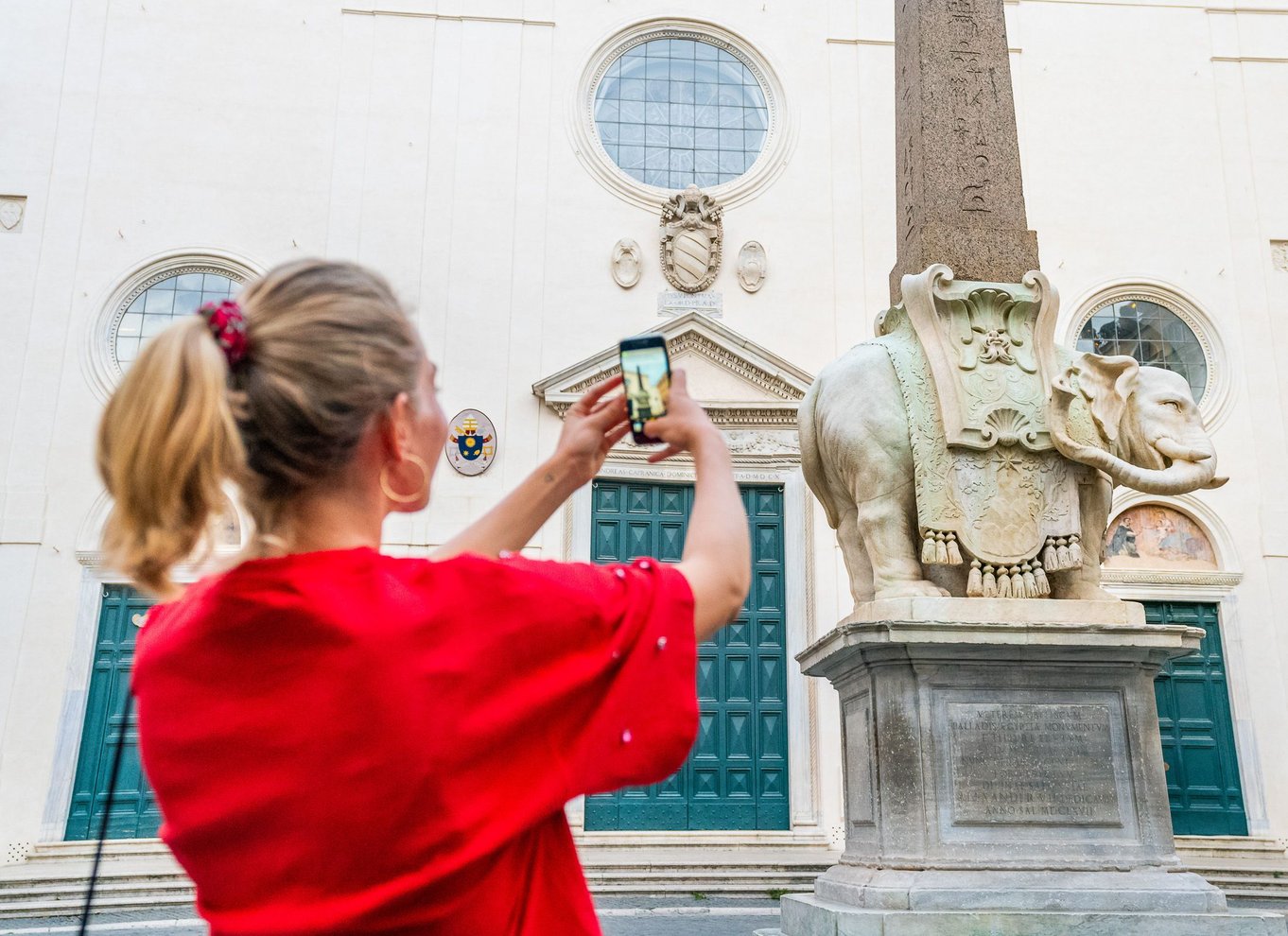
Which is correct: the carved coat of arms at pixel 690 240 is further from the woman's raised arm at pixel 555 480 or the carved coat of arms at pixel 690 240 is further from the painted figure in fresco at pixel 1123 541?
the woman's raised arm at pixel 555 480

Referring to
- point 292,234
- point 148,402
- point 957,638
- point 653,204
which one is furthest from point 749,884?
→ point 148,402

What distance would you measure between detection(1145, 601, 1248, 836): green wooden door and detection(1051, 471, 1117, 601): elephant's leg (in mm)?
9087

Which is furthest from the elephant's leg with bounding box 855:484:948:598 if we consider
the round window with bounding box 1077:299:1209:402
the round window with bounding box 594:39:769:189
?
the round window with bounding box 594:39:769:189

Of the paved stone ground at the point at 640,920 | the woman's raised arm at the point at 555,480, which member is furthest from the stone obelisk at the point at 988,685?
the paved stone ground at the point at 640,920

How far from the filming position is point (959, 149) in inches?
228

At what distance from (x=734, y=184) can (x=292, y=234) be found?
5643mm

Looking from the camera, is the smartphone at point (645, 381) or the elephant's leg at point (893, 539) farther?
the elephant's leg at point (893, 539)

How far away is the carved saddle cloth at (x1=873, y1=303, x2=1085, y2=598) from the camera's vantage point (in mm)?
4629

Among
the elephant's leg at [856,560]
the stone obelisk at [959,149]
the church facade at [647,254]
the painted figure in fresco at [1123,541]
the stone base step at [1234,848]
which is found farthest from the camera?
the painted figure in fresco at [1123,541]

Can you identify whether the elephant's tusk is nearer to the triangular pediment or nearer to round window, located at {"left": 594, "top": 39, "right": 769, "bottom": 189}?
the triangular pediment

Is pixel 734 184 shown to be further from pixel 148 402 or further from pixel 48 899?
pixel 148 402

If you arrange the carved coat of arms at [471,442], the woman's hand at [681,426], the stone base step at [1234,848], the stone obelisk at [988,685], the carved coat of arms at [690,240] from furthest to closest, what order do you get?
the carved coat of arms at [690,240]
the carved coat of arms at [471,442]
the stone base step at [1234,848]
the stone obelisk at [988,685]
the woman's hand at [681,426]

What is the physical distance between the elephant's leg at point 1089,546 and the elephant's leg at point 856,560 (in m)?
0.80

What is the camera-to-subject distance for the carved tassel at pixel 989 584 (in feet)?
14.9
